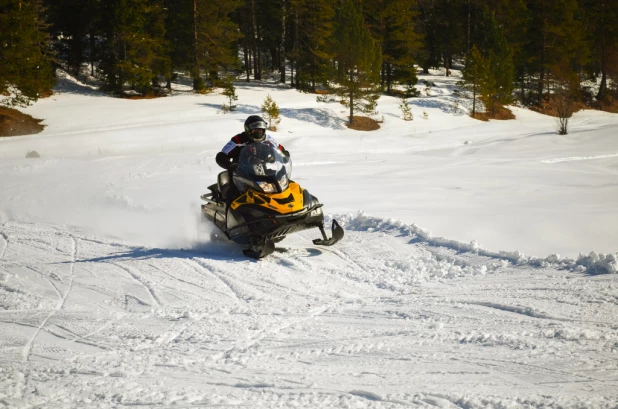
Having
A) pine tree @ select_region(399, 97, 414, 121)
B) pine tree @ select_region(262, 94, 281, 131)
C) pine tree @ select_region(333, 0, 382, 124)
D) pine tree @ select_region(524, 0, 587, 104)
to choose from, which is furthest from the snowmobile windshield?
pine tree @ select_region(524, 0, 587, 104)

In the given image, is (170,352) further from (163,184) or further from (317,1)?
(317,1)

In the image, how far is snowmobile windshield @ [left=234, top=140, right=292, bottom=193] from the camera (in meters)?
7.34

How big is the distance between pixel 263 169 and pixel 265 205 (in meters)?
0.59

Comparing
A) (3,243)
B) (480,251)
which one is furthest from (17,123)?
(480,251)

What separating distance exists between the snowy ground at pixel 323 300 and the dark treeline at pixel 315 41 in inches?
786

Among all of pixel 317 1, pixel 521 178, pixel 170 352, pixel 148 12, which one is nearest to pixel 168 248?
pixel 170 352

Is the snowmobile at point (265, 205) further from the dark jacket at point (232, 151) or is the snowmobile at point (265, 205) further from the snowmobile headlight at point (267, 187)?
the dark jacket at point (232, 151)

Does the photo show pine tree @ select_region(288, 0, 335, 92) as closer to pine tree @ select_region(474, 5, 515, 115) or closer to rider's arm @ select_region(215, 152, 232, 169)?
pine tree @ select_region(474, 5, 515, 115)

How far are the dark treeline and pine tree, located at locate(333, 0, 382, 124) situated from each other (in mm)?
74

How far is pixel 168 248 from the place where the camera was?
801 centimetres

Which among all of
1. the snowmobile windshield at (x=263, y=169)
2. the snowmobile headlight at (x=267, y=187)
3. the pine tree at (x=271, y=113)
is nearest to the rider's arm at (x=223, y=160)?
the snowmobile windshield at (x=263, y=169)

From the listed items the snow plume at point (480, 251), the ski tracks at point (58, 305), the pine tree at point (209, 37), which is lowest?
the ski tracks at point (58, 305)

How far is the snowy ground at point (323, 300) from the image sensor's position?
143 inches

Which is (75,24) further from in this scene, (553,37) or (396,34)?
(553,37)
